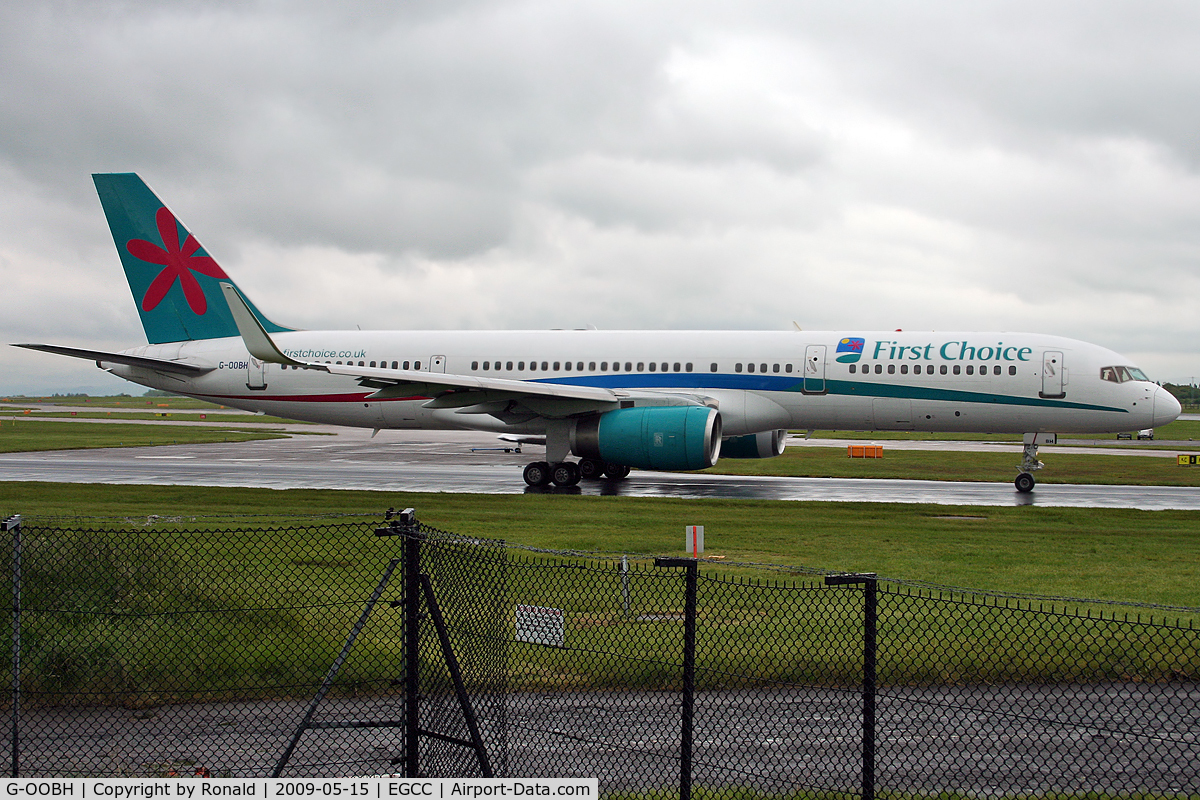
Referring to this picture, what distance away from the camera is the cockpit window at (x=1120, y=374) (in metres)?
25.4

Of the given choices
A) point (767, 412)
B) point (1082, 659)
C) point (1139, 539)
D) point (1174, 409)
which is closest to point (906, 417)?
point (767, 412)

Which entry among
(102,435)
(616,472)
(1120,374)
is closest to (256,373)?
(616,472)

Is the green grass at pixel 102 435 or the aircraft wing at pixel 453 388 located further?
the green grass at pixel 102 435

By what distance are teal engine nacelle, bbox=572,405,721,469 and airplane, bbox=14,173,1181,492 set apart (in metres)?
0.04

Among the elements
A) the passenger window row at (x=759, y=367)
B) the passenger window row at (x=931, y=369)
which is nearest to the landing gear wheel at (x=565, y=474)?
the passenger window row at (x=759, y=367)

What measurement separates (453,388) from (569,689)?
1621cm

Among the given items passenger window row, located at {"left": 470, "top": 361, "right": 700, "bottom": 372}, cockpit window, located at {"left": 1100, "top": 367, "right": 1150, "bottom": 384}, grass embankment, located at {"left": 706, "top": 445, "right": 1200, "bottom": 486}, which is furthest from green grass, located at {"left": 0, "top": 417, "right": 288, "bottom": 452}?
cockpit window, located at {"left": 1100, "top": 367, "right": 1150, "bottom": 384}

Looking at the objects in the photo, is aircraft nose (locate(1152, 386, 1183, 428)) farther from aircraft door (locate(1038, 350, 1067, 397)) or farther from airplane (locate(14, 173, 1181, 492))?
aircraft door (locate(1038, 350, 1067, 397))

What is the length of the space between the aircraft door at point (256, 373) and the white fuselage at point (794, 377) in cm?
4

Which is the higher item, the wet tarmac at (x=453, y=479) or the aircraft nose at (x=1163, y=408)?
the aircraft nose at (x=1163, y=408)

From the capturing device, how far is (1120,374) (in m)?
25.5

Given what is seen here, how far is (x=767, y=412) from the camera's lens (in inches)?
1046

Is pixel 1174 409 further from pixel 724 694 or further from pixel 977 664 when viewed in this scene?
pixel 724 694

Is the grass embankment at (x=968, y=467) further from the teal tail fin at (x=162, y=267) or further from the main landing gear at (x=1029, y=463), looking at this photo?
the teal tail fin at (x=162, y=267)
